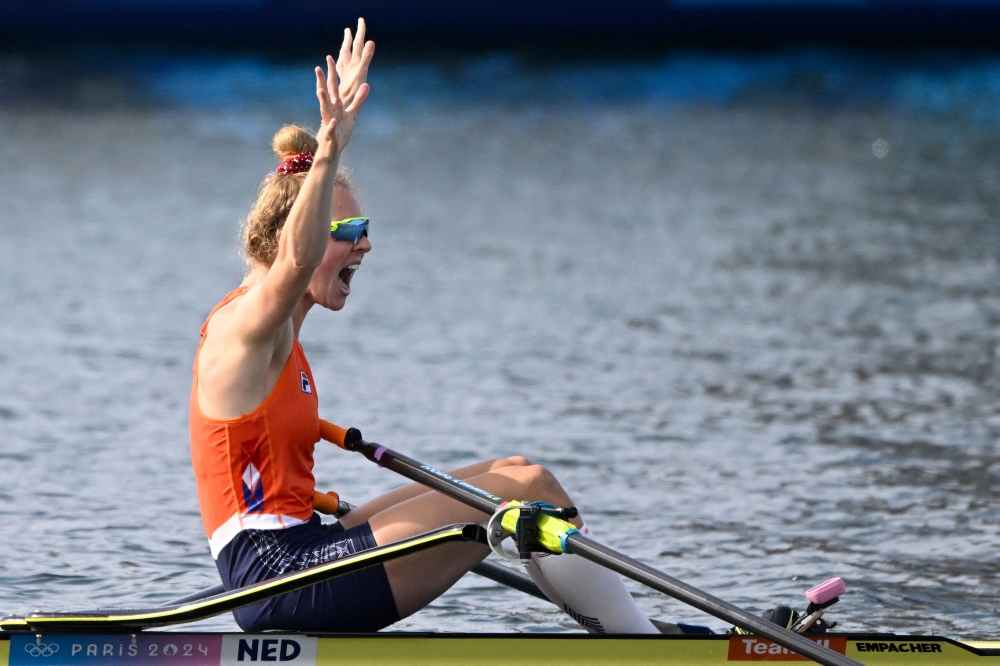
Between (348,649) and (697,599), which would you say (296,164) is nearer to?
(348,649)

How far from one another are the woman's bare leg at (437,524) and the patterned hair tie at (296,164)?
1035 millimetres

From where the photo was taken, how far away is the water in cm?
674

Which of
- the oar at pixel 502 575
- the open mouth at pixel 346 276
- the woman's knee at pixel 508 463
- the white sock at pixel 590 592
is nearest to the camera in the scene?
the white sock at pixel 590 592

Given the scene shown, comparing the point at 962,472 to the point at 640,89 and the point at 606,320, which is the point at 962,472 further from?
the point at 640,89

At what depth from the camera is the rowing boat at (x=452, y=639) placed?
4012mm

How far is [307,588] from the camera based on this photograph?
4.22 meters

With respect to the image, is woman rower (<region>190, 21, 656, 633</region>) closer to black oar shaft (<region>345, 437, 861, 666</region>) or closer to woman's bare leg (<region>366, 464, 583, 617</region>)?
woman's bare leg (<region>366, 464, 583, 617</region>)

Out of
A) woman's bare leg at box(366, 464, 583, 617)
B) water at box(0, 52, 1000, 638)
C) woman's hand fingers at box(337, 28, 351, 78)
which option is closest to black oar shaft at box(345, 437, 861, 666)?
woman's bare leg at box(366, 464, 583, 617)

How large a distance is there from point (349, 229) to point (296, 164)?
25cm

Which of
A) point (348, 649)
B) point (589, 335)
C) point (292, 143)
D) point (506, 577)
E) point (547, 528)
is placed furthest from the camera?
point (589, 335)

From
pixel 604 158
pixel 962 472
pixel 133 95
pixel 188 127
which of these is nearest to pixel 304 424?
pixel 962 472

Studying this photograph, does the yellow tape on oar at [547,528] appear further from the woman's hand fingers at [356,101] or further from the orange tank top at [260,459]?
the woman's hand fingers at [356,101]

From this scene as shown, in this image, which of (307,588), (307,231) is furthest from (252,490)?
(307,231)

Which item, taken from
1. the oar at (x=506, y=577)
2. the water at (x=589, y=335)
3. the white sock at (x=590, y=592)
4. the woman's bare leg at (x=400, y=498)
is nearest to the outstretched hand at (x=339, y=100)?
the woman's bare leg at (x=400, y=498)
